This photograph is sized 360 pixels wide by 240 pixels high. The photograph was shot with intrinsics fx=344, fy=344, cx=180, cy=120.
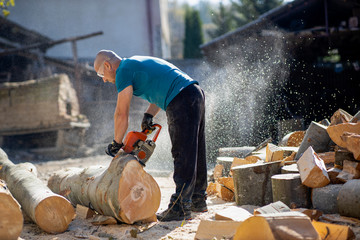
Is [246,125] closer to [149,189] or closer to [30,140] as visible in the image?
[149,189]

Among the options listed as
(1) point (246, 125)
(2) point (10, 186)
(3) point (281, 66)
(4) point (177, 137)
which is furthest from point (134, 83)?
(3) point (281, 66)

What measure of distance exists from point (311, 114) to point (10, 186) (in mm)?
7903

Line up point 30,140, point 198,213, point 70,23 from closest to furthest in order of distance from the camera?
point 198,213, point 30,140, point 70,23

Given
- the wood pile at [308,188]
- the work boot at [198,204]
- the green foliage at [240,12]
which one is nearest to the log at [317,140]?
the wood pile at [308,188]

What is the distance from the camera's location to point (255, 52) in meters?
8.27

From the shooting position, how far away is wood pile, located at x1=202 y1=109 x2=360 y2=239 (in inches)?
79.7

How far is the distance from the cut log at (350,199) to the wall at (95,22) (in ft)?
51.0

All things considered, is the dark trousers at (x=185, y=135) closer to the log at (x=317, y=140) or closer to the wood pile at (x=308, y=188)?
the wood pile at (x=308, y=188)

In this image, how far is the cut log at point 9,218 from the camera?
2420 mm

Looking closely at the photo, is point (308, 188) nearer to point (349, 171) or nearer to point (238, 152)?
point (349, 171)

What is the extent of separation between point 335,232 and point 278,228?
19.5 inches

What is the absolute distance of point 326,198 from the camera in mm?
2871

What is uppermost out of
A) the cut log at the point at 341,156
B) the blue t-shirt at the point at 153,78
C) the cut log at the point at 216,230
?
the blue t-shirt at the point at 153,78

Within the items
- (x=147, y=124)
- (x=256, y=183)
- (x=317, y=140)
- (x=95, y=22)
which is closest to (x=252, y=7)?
(x=95, y=22)
